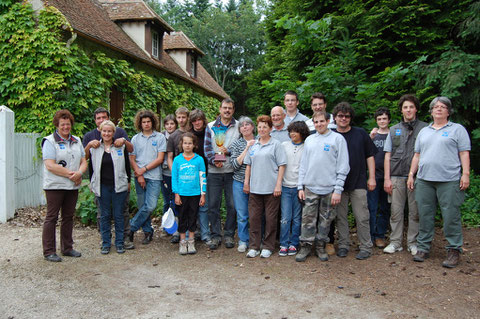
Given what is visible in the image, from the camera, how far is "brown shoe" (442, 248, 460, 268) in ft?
15.6

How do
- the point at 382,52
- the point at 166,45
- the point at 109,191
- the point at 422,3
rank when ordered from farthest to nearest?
the point at 166,45 → the point at 382,52 → the point at 422,3 → the point at 109,191

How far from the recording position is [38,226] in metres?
7.25

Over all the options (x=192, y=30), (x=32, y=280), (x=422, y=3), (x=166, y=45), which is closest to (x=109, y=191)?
(x=32, y=280)

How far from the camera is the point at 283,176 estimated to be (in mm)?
5336

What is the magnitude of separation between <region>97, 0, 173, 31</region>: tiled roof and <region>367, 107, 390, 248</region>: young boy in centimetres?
1192

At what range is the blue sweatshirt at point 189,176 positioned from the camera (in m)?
5.48

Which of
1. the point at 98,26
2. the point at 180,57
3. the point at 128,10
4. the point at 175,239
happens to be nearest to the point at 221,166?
the point at 175,239

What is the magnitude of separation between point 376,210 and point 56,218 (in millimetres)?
4490

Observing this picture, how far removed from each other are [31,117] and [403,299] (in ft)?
30.0

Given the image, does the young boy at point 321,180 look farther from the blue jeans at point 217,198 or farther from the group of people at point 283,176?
the blue jeans at point 217,198

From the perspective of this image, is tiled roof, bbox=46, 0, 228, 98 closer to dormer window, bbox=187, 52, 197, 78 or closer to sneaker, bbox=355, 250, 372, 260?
dormer window, bbox=187, 52, 197, 78

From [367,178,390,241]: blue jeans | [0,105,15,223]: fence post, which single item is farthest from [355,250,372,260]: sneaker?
[0,105,15,223]: fence post

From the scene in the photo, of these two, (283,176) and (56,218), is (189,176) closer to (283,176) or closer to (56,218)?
(283,176)

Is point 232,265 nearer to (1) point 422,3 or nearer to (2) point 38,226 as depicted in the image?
(2) point 38,226
